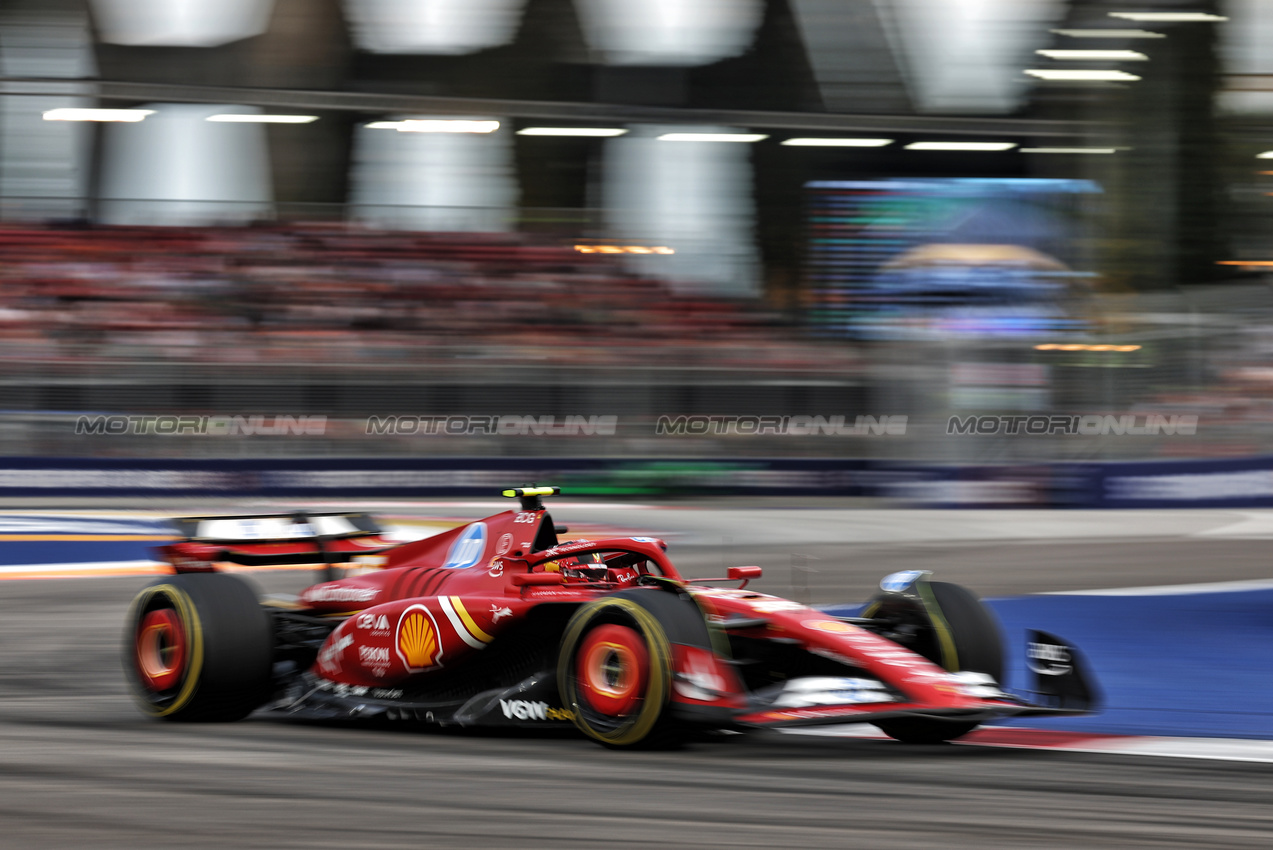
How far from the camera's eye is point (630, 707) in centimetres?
492

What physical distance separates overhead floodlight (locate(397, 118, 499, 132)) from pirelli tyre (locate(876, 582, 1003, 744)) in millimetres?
17846

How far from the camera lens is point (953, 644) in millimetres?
5453

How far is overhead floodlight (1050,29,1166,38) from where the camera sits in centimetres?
2114

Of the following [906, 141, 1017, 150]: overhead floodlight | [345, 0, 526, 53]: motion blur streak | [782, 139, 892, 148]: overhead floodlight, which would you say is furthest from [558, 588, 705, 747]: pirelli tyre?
[345, 0, 526, 53]: motion blur streak

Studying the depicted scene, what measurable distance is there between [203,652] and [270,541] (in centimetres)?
86

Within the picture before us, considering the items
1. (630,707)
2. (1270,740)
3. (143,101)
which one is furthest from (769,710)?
(143,101)

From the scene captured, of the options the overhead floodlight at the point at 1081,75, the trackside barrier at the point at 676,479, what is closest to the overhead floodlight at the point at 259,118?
the trackside barrier at the point at 676,479

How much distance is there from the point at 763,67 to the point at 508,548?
702 inches

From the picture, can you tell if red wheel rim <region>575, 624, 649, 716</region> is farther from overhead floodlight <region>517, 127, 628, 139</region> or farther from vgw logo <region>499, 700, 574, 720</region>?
overhead floodlight <region>517, 127, 628, 139</region>

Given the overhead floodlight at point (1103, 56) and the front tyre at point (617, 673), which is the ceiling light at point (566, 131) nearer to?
the overhead floodlight at point (1103, 56)

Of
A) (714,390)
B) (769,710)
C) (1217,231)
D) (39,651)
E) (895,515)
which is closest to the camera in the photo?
(769,710)

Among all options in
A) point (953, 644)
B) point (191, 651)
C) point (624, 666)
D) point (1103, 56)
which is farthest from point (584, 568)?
point (1103, 56)

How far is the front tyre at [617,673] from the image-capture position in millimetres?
4812

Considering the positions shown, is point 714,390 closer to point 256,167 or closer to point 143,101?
point 256,167
